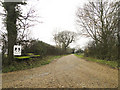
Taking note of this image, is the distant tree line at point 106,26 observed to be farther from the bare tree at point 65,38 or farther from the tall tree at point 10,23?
the bare tree at point 65,38

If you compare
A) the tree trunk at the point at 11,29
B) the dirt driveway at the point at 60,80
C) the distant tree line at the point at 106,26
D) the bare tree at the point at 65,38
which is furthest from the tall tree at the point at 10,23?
the bare tree at the point at 65,38

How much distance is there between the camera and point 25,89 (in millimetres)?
2750

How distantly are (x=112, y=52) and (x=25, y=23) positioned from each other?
1112 cm

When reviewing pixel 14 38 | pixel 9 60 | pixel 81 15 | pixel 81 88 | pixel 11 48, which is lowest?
pixel 81 88

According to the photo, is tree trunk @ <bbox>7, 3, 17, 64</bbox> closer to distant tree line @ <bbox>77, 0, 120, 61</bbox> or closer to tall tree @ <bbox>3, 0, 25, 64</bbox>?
tall tree @ <bbox>3, 0, 25, 64</bbox>

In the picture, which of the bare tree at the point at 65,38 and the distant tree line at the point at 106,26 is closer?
the distant tree line at the point at 106,26

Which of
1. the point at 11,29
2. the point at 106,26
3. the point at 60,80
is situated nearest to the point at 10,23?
the point at 11,29

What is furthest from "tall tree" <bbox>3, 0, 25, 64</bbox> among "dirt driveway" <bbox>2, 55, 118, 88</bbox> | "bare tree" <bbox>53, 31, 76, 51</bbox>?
"bare tree" <bbox>53, 31, 76, 51</bbox>

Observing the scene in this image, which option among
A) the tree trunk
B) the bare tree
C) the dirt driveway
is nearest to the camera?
the dirt driveway

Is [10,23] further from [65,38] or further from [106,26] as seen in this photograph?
[65,38]

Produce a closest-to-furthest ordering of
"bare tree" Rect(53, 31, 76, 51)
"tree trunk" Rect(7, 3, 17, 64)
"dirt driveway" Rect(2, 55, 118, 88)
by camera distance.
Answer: "dirt driveway" Rect(2, 55, 118, 88)
"tree trunk" Rect(7, 3, 17, 64)
"bare tree" Rect(53, 31, 76, 51)

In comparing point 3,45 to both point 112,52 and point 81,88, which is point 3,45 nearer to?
point 81,88

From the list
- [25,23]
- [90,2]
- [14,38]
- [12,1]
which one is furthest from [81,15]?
[14,38]

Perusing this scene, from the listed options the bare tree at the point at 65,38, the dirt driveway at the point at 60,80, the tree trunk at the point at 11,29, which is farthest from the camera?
the bare tree at the point at 65,38
